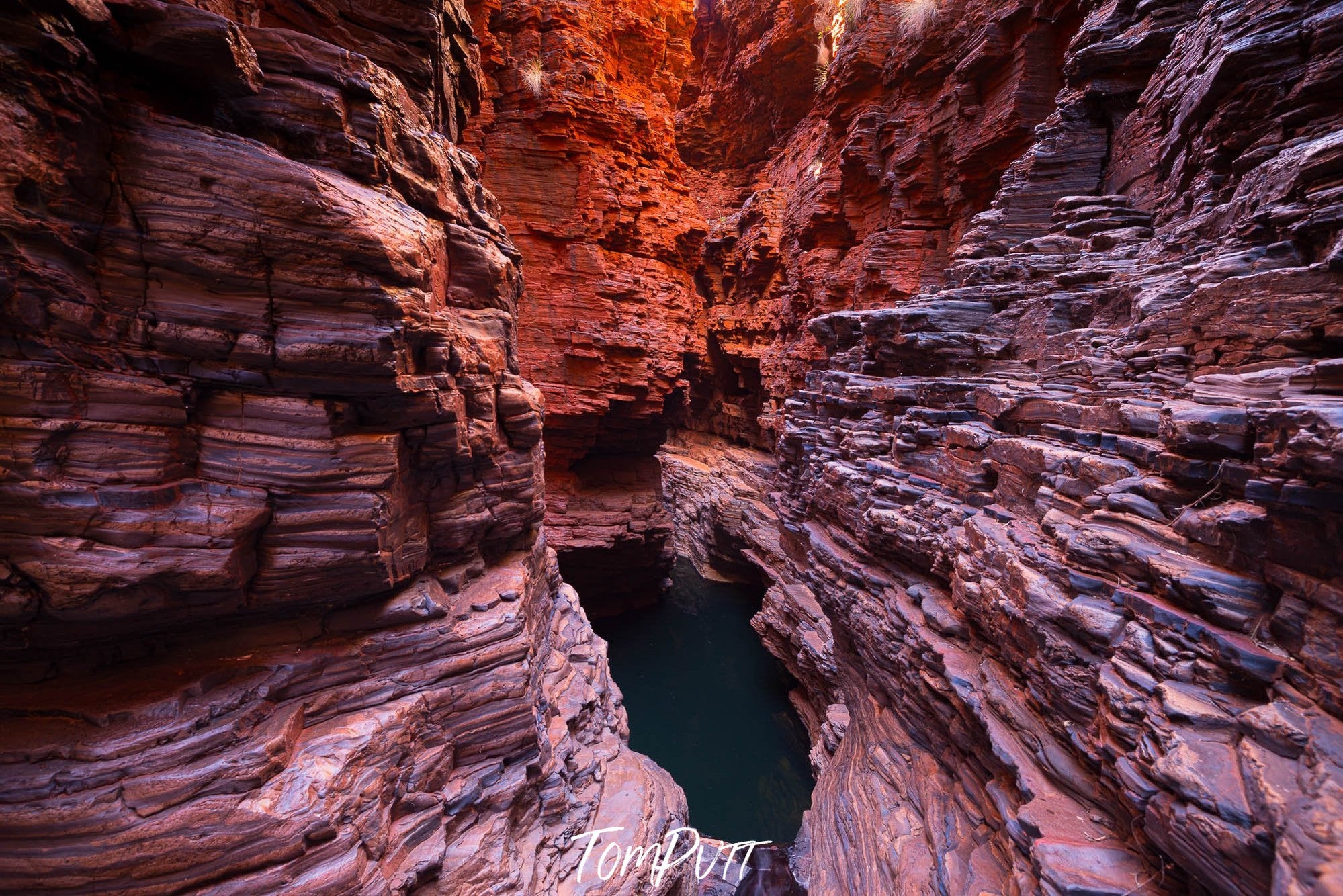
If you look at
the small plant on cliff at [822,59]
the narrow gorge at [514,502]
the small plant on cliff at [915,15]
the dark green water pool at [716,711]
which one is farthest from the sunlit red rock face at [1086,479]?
the small plant on cliff at [822,59]

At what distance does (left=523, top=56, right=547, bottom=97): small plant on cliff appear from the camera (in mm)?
14055

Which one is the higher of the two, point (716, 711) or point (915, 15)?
point (915, 15)

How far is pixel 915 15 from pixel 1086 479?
1771 centimetres

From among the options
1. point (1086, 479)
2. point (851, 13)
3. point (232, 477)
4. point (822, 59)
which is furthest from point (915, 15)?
point (232, 477)

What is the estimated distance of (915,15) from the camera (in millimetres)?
15977

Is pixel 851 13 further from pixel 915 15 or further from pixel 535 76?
pixel 535 76

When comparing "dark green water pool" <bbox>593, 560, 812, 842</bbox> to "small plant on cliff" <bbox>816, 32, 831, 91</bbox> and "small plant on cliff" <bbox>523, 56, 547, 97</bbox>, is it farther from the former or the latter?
"small plant on cliff" <bbox>816, 32, 831, 91</bbox>

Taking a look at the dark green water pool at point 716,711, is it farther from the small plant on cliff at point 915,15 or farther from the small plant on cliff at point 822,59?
the small plant on cliff at point 822,59

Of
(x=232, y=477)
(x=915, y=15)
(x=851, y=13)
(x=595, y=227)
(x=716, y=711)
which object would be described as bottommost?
(x=716, y=711)

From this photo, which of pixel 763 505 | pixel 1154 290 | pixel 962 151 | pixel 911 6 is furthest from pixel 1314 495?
pixel 911 6

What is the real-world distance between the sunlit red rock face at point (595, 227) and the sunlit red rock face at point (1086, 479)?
565cm

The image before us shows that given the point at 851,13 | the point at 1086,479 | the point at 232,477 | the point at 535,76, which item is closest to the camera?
the point at 232,477

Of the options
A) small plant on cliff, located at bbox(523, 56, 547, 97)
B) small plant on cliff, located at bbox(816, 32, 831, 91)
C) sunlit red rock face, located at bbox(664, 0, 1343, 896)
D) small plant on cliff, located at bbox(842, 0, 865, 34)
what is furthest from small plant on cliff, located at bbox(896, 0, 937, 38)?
small plant on cliff, located at bbox(523, 56, 547, 97)

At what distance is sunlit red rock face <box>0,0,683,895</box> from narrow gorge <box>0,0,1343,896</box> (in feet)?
0.10
